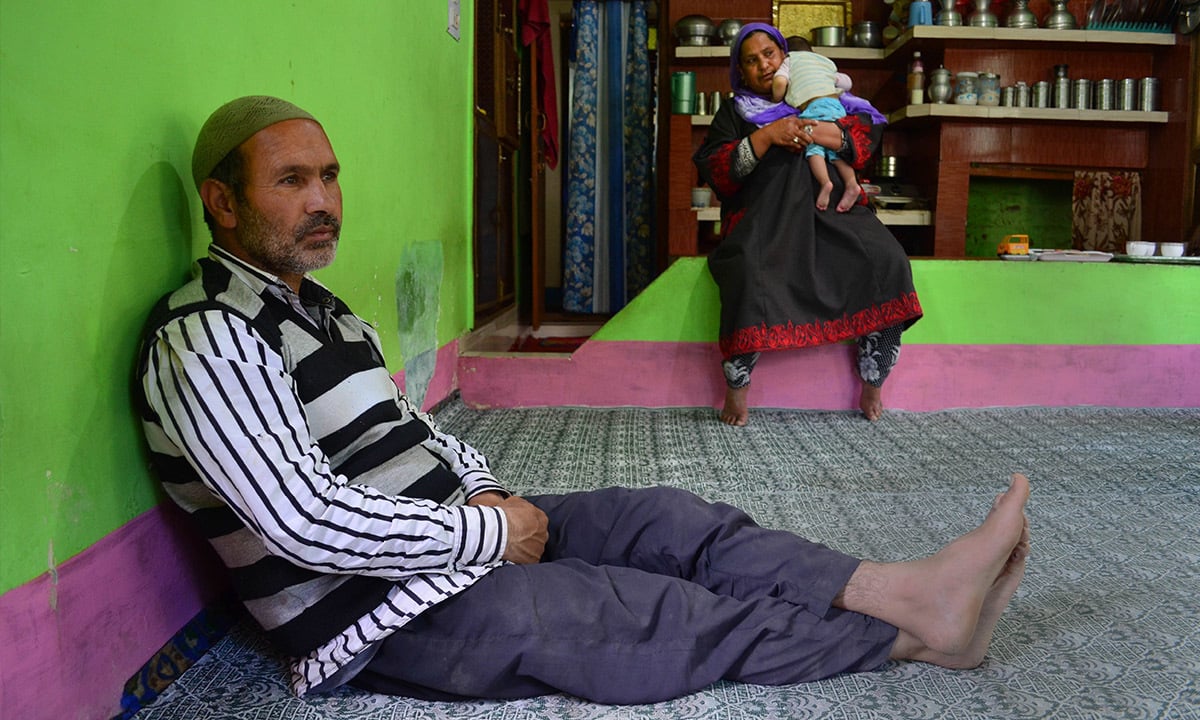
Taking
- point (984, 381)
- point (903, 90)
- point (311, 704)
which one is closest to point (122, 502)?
point (311, 704)

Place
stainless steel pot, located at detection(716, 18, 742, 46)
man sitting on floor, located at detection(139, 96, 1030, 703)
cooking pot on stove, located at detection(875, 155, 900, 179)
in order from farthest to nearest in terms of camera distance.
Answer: cooking pot on stove, located at detection(875, 155, 900, 179) → stainless steel pot, located at detection(716, 18, 742, 46) → man sitting on floor, located at detection(139, 96, 1030, 703)

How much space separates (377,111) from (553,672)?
1.70 m

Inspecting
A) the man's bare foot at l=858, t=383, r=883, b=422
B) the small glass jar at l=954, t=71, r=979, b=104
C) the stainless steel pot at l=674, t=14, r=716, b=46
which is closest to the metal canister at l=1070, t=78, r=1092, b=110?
the small glass jar at l=954, t=71, r=979, b=104

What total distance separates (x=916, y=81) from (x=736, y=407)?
284cm

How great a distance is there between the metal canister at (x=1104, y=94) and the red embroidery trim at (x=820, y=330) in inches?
115

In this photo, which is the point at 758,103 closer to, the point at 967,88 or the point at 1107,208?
the point at 967,88

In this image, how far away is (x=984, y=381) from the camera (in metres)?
3.34

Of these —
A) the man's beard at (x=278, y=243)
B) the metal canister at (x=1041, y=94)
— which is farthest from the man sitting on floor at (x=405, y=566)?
the metal canister at (x=1041, y=94)

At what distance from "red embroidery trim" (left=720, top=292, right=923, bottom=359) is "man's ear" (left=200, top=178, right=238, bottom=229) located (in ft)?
6.48

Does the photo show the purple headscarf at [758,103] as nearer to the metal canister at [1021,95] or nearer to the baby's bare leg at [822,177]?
the baby's bare leg at [822,177]

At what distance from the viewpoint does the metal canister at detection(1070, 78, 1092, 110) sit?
197 inches

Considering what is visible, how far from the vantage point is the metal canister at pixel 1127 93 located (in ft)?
16.4

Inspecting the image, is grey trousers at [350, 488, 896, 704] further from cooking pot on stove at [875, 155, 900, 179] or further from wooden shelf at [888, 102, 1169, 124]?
cooking pot on stove at [875, 155, 900, 179]

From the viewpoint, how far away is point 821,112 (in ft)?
9.63
